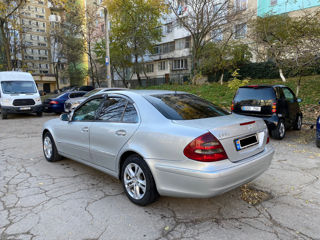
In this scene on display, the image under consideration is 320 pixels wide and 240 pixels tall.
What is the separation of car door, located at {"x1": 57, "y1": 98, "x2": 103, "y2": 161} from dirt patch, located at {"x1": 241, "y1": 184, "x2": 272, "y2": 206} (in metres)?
2.49

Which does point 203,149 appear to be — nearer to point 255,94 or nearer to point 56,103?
point 255,94

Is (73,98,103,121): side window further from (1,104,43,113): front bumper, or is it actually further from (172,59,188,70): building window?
(172,59,188,70): building window

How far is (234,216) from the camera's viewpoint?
2893 millimetres

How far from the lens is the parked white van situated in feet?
39.8

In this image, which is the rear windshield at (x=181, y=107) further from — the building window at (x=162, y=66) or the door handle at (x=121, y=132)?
the building window at (x=162, y=66)

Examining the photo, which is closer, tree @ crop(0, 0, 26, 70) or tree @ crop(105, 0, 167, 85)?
tree @ crop(0, 0, 26, 70)

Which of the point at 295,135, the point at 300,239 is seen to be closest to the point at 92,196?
the point at 300,239

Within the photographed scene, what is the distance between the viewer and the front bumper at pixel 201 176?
2527 millimetres

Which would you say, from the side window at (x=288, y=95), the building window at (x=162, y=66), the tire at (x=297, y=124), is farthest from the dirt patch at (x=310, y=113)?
the building window at (x=162, y=66)

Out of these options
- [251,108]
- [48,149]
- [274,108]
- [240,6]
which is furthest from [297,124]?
[240,6]

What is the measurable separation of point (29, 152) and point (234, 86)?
32.1 ft

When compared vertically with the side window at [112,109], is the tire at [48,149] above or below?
below

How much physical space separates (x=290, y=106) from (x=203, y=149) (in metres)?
5.87

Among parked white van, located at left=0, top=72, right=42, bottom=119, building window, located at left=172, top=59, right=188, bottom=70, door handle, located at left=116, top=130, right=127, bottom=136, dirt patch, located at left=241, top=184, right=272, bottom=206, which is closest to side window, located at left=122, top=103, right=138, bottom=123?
door handle, located at left=116, top=130, right=127, bottom=136
